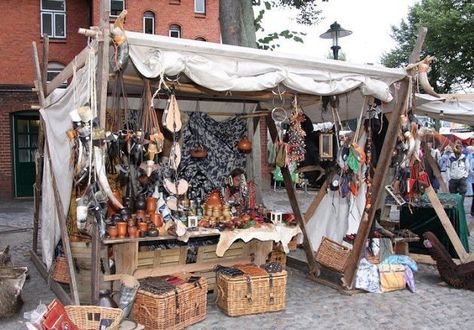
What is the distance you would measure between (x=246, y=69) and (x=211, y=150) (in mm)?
2602

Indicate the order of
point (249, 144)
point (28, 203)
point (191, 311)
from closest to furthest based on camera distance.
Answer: point (191, 311) → point (249, 144) → point (28, 203)

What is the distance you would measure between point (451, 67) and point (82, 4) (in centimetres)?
1527

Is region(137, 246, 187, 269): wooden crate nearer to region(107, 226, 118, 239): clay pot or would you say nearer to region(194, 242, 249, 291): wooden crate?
region(194, 242, 249, 291): wooden crate

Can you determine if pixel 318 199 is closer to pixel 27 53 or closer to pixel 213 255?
pixel 213 255

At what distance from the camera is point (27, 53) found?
15.9 m

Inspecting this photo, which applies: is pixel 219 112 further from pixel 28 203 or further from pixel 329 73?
pixel 28 203

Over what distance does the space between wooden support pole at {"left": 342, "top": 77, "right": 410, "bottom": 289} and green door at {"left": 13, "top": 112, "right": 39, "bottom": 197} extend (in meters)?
12.5

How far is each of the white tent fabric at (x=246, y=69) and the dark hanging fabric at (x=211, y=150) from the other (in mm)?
2416

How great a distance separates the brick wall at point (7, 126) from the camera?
14.9 m

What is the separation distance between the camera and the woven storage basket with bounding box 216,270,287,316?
16.2 ft

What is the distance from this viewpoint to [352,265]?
5793mm

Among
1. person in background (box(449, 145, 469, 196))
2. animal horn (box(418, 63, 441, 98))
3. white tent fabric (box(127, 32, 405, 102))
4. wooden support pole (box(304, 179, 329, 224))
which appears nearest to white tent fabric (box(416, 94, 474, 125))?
wooden support pole (box(304, 179, 329, 224))

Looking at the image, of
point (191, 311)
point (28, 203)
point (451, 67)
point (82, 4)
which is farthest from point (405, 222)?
point (451, 67)

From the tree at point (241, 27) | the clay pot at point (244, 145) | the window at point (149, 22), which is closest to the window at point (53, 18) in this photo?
the window at point (149, 22)
